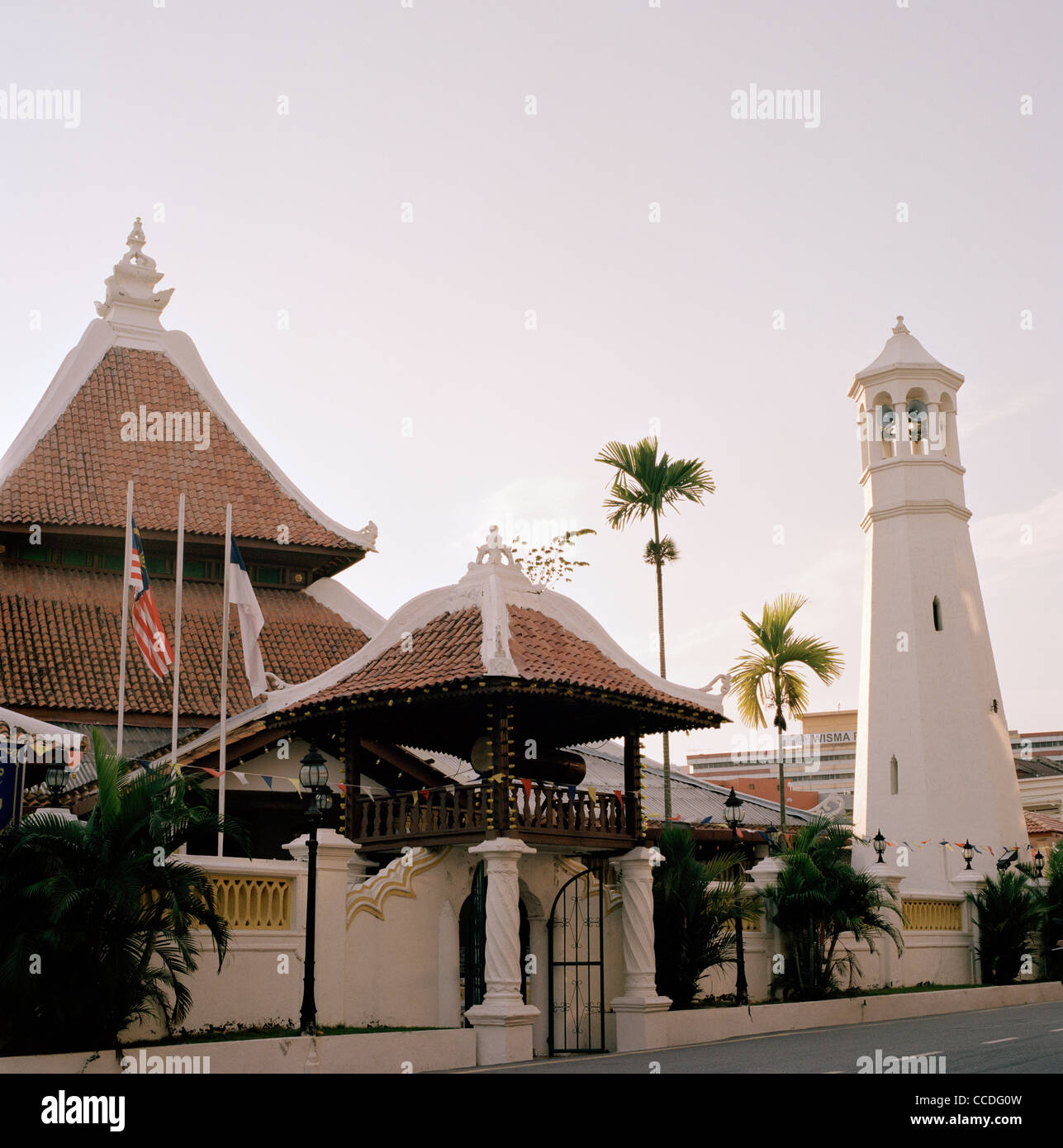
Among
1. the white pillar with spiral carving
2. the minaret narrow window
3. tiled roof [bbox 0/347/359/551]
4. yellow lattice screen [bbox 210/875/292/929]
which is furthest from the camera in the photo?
the minaret narrow window

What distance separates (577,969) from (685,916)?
2.10 metres

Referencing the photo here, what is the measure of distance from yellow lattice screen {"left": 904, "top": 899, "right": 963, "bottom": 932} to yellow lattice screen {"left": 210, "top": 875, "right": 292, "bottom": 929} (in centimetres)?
1385

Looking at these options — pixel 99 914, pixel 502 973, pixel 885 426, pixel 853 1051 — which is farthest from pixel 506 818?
pixel 885 426

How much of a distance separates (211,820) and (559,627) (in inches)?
284

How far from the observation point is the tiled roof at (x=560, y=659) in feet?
61.1

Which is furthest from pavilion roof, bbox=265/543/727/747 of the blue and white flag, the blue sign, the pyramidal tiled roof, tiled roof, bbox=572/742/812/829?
tiled roof, bbox=572/742/812/829

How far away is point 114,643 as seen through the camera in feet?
86.9

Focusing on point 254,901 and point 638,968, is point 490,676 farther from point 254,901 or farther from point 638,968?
point 638,968

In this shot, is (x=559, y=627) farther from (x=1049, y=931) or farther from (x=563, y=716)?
(x=1049, y=931)

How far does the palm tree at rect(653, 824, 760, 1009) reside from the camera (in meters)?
20.6

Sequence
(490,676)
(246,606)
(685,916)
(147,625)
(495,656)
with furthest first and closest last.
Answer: (246,606) < (685,916) < (147,625) < (495,656) < (490,676)

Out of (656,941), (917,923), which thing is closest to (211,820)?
(656,941)

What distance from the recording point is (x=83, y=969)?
13625 millimetres

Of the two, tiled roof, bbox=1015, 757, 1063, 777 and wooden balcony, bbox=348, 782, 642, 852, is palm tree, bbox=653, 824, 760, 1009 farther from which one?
tiled roof, bbox=1015, 757, 1063, 777
